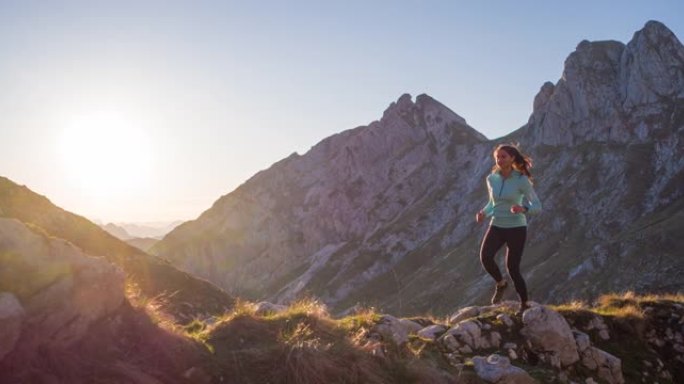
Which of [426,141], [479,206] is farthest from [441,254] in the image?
[426,141]

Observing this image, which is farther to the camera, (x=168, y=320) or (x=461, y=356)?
(x=461, y=356)

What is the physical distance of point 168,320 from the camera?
876cm

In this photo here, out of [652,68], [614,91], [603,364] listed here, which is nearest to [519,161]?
[603,364]

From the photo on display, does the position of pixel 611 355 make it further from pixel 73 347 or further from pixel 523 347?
pixel 73 347

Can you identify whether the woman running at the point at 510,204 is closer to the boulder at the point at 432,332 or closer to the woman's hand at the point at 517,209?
the woman's hand at the point at 517,209

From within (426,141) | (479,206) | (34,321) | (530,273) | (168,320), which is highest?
(426,141)

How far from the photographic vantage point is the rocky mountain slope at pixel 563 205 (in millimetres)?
91000

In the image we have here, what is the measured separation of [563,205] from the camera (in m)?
124

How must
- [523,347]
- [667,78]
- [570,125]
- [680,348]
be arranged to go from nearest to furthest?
[523,347] → [680,348] → [667,78] → [570,125]

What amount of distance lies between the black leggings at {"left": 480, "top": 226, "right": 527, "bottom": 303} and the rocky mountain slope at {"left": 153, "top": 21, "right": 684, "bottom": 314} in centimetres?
6329

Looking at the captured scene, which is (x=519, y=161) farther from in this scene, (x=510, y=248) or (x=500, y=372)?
(x=500, y=372)

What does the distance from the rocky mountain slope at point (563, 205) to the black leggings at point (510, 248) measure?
63.3m

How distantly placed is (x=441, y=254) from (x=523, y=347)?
455ft

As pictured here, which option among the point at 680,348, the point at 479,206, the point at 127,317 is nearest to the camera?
the point at 127,317
